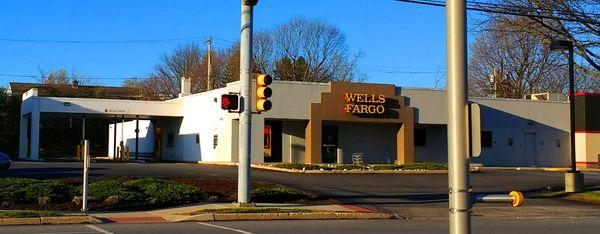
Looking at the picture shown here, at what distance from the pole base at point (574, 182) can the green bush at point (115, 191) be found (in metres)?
14.1

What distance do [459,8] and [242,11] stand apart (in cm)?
1267

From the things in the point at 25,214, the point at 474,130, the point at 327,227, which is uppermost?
the point at 474,130

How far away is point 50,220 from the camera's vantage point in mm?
14656

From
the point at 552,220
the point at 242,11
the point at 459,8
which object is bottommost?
the point at 552,220

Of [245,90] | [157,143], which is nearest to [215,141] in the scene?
[157,143]

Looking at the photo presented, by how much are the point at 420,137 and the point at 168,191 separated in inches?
1024

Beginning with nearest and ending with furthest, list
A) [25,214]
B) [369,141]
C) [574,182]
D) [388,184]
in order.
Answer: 1. [25,214]
2. [574,182]
3. [388,184]
4. [369,141]

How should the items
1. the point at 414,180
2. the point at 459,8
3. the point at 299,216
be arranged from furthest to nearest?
the point at 414,180
the point at 299,216
the point at 459,8

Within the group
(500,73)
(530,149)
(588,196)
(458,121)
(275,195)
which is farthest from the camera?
(500,73)

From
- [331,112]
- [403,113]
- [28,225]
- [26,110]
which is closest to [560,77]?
[403,113]

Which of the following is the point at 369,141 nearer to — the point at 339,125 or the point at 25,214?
the point at 339,125

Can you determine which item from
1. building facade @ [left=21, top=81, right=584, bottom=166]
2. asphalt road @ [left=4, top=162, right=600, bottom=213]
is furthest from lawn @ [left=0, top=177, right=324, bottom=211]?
building facade @ [left=21, top=81, right=584, bottom=166]

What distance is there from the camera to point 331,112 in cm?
3728

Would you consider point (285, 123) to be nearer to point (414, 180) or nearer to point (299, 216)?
point (414, 180)
